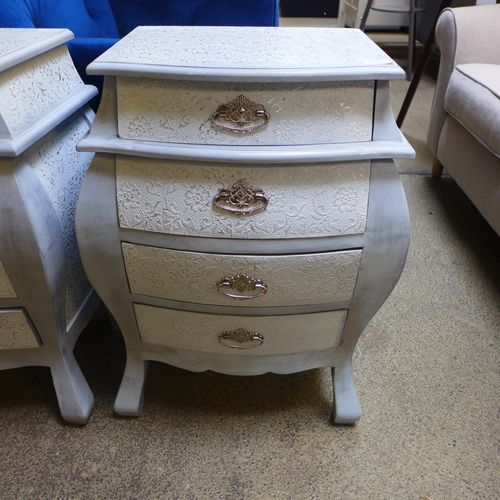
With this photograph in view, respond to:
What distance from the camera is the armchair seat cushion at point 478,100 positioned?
1103 mm

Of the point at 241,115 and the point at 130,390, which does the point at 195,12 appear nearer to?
the point at 241,115

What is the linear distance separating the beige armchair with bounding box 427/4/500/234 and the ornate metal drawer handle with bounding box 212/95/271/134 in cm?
79

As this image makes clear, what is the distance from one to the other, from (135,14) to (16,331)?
1.12 m

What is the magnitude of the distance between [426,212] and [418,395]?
0.76m

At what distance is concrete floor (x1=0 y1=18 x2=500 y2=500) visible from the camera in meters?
0.73

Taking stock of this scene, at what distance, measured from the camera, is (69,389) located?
791 millimetres

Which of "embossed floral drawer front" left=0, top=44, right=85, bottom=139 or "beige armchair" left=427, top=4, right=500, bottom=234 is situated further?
"beige armchair" left=427, top=4, right=500, bottom=234

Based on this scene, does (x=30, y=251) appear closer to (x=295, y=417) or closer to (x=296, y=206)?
(x=296, y=206)

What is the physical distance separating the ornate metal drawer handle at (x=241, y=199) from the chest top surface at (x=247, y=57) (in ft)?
0.47

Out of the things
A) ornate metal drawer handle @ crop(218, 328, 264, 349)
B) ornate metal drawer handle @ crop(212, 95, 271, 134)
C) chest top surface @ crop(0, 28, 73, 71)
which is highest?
chest top surface @ crop(0, 28, 73, 71)

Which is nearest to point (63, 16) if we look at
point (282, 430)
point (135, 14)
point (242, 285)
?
point (135, 14)

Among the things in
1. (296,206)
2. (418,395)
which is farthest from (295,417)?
(296,206)

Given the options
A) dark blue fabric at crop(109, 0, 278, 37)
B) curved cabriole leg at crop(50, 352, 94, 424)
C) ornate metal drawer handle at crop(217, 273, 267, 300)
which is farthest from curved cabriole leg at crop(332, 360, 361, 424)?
dark blue fabric at crop(109, 0, 278, 37)

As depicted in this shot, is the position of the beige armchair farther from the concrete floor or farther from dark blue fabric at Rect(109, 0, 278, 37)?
dark blue fabric at Rect(109, 0, 278, 37)
